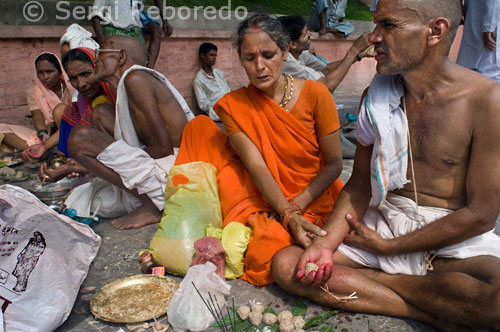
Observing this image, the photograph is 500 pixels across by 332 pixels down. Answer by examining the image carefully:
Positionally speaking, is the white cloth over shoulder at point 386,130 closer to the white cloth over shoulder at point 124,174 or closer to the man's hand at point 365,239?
the man's hand at point 365,239

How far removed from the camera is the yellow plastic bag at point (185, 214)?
2684 millimetres

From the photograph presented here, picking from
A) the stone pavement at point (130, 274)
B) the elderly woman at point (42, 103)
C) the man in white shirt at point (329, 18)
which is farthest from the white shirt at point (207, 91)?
the stone pavement at point (130, 274)

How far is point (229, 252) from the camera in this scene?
2594 mm

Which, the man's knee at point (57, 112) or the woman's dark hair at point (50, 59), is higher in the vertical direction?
the woman's dark hair at point (50, 59)

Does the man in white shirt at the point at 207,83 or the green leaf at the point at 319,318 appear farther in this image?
the man in white shirt at the point at 207,83

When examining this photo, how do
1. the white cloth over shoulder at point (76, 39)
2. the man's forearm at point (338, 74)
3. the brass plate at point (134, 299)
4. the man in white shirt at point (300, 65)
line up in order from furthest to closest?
the white cloth over shoulder at point (76, 39) < the man in white shirt at point (300, 65) < the man's forearm at point (338, 74) < the brass plate at point (134, 299)

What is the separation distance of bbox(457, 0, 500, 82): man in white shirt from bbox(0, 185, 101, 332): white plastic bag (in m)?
4.27

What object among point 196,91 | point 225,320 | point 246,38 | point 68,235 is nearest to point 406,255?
point 225,320

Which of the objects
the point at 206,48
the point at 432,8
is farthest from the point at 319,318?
the point at 206,48

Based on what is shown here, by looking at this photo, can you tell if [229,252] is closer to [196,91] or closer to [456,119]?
[456,119]

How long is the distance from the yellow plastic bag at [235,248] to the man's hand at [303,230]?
31 cm

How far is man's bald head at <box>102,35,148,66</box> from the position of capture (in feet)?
12.3

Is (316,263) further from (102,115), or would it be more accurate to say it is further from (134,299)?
(102,115)

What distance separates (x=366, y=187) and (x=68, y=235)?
173cm
